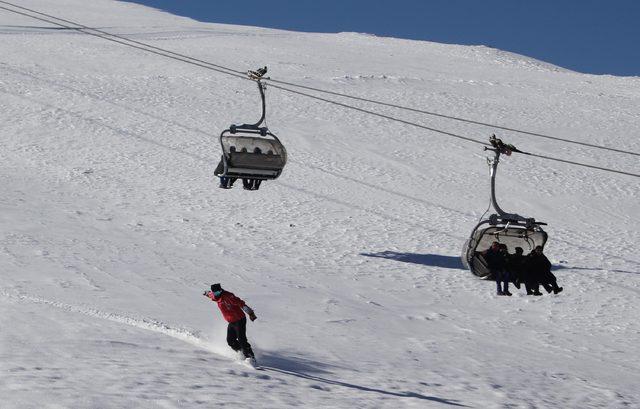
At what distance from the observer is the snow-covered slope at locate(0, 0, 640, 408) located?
44.8 feet

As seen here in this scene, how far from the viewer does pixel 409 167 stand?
34562 millimetres

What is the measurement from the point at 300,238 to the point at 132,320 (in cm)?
1072

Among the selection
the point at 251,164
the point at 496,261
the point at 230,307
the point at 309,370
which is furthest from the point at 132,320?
the point at 496,261

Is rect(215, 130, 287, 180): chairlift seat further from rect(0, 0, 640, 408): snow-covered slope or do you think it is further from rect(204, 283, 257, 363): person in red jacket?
rect(204, 283, 257, 363): person in red jacket

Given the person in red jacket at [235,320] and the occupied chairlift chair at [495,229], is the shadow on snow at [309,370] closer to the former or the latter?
the person in red jacket at [235,320]

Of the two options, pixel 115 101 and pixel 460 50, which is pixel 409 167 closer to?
pixel 115 101

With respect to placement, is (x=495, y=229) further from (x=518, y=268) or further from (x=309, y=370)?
(x=309, y=370)

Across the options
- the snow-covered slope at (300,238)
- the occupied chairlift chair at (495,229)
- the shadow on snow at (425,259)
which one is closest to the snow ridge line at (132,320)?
the snow-covered slope at (300,238)

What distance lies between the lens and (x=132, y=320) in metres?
15.8

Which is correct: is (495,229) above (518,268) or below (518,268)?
above

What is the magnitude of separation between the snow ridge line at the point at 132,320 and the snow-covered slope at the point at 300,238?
0.25ft

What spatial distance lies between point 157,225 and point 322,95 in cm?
1842

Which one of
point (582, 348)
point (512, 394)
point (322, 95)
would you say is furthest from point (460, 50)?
point (512, 394)

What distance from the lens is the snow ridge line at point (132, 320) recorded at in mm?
14870
